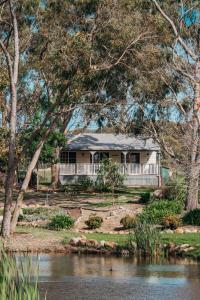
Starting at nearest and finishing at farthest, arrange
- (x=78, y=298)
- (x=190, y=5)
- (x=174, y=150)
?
(x=78, y=298)
(x=190, y=5)
(x=174, y=150)

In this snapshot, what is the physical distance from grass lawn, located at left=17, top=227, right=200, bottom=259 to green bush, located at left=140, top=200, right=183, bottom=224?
2319mm

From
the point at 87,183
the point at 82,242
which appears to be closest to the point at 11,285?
the point at 82,242

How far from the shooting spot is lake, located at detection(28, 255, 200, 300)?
1566cm

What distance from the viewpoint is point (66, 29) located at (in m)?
29.1

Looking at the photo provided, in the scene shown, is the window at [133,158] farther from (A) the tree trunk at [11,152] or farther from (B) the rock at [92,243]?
(B) the rock at [92,243]

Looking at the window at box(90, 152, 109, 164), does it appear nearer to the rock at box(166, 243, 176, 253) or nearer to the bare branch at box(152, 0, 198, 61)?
the bare branch at box(152, 0, 198, 61)

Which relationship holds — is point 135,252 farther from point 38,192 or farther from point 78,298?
point 38,192

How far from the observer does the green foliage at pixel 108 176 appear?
4809 cm

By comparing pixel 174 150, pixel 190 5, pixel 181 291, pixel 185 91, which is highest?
pixel 190 5

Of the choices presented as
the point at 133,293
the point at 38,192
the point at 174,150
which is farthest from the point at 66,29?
the point at 38,192

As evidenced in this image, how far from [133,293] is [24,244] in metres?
10.4

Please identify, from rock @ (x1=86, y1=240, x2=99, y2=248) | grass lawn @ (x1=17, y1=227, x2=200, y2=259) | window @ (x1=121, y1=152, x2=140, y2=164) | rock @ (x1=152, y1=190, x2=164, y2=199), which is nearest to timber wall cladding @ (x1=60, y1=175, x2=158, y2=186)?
window @ (x1=121, y1=152, x2=140, y2=164)

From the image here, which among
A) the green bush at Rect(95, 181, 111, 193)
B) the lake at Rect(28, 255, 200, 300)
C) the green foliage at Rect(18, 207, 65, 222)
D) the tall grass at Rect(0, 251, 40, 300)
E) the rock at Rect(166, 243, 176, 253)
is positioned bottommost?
the lake at Rect(28, 255, 200, 300)

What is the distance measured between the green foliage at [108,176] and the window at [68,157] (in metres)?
8.13
